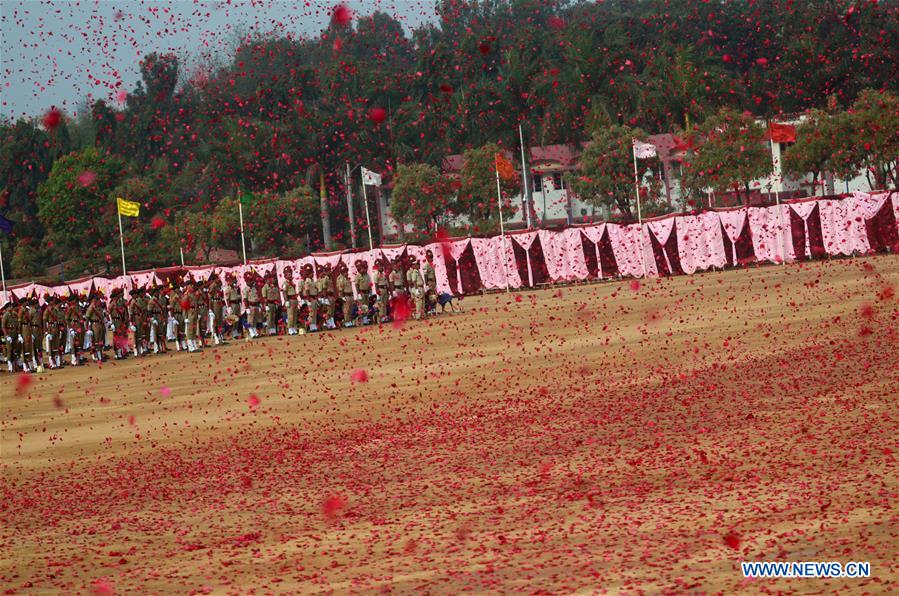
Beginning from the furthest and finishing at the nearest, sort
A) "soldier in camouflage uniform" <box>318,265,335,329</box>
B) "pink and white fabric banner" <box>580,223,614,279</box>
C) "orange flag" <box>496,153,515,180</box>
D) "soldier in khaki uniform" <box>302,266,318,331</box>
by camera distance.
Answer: "orange flag" <box>496,153,515,180</box> < "pink and white fabric banner" <box>580,223,614,279</box> < "soldier in camouflage uniform" <box>318,265,335,329</box> < "soldier in khaki uniform" <box>302,266,318,331</box>

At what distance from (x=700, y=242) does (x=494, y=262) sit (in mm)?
7944

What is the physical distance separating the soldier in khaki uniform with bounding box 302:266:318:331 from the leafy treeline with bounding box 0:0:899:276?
34385 millimetres

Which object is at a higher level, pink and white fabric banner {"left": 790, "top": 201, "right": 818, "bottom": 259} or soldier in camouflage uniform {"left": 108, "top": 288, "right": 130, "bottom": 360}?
pink and white fabric banner {"left": 790, "top": 201, "right": 818, "bottom": 259}

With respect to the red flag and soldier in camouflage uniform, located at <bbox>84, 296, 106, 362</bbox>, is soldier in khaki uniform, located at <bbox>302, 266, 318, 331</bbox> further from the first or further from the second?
the red flag

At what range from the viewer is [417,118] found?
79438 millimetres

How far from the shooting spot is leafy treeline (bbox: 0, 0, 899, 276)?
7294cm

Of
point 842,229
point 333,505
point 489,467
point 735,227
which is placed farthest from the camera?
point 735,227

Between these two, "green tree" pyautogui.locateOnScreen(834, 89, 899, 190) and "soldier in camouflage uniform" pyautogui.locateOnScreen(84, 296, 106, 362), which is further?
"green tree" pyautogui.locateOnScreen(834, 89, 899, 190)

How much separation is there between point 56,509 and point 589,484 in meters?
5.55

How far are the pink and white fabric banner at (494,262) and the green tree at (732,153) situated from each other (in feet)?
60.4

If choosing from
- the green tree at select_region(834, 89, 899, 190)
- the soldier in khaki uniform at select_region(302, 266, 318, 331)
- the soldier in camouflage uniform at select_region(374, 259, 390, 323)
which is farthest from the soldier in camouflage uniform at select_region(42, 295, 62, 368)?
the green tree at select_region(834, 89, 899, 190)

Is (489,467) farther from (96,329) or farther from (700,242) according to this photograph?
(700,242)

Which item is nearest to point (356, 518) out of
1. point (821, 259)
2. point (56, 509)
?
point (56, 509)

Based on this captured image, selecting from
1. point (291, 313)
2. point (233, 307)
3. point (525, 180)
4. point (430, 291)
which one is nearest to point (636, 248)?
point (430, 291)
